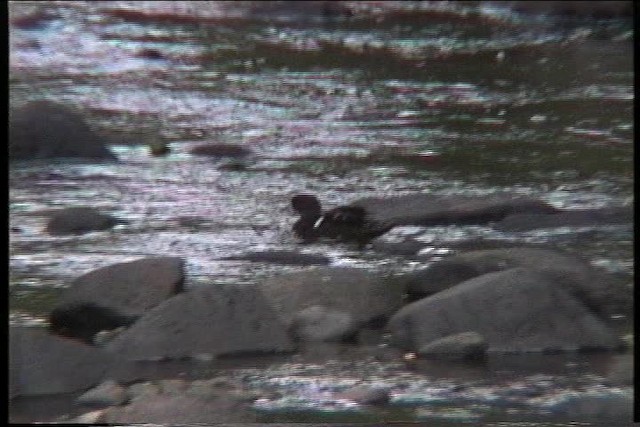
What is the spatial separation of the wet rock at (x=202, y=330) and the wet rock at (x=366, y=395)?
20cm

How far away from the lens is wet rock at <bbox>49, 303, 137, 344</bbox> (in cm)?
299

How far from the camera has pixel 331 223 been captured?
307 cm

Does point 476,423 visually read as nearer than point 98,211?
Yes

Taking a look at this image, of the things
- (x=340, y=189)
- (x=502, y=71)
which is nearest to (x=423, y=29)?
(x=502, y=71)

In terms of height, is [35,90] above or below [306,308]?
above

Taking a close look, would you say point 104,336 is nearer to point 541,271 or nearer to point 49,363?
point 49,363

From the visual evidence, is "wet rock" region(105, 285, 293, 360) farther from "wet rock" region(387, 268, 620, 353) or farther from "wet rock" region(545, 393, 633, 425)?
"wet rock" region(545, 393, 633, 425)

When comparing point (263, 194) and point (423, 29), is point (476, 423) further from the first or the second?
point (423, 29)

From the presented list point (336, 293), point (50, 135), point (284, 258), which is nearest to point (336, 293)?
point (336, 293)

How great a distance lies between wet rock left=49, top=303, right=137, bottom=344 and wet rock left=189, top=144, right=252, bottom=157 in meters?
0.48

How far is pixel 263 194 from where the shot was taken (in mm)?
3113

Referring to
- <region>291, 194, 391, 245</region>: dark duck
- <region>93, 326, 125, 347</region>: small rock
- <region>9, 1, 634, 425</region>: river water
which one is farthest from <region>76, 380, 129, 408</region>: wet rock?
<region>291, 194, 391, 245</region>: dark duck

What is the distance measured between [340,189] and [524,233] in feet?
1.63

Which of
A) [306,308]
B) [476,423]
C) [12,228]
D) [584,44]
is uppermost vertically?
[584,44]
